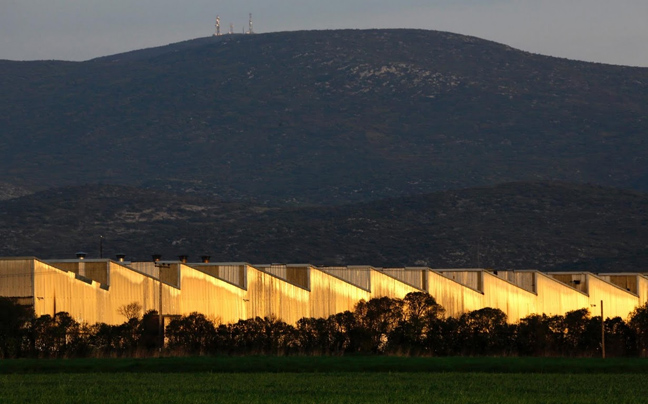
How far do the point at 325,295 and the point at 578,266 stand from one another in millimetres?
126409

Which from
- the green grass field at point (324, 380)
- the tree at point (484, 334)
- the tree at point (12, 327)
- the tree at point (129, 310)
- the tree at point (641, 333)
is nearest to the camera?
the green grass field at point (324, 380)

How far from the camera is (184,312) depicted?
217ft

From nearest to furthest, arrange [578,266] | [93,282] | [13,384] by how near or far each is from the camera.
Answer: [13,384] < [93,282] < [578,266]

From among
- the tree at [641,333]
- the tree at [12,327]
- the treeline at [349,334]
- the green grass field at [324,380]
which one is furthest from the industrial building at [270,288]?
the tree at [641,333]

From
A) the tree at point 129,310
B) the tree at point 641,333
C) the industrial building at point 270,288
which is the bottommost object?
A: the tree at point 641,333

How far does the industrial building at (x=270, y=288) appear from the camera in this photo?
61906 mm

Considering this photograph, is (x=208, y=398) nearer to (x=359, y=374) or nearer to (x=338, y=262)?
(x=359, y=374)

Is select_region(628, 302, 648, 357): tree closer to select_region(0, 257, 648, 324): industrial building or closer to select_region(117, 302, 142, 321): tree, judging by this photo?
select_region(0, 257, 648, 324): industrial building

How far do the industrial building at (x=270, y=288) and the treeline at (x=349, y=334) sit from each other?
1602 mm

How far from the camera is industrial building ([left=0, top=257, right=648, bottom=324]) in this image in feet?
203

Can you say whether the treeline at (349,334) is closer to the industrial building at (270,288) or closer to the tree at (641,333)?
the tree at (641,333)

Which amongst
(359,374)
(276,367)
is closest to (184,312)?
(276,367)

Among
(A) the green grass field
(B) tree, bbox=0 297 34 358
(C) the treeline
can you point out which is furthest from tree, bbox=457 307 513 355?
(B) tree, bbox=0 297 34 358

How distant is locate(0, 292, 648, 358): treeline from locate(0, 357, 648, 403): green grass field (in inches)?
262
